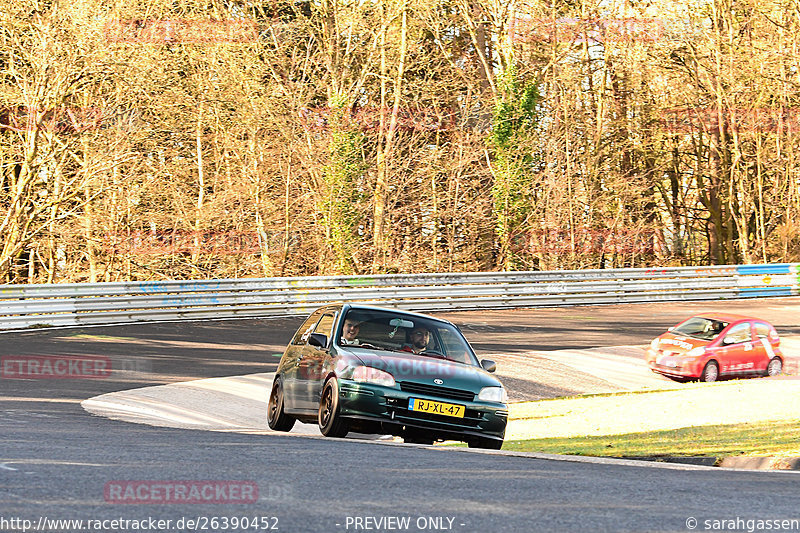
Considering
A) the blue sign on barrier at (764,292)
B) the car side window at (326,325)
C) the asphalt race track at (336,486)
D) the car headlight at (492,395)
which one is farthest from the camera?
the blue sign on barrier at (764,292)

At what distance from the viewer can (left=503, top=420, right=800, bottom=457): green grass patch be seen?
38.8ft

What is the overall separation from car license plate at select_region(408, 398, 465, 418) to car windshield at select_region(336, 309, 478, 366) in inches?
32.9

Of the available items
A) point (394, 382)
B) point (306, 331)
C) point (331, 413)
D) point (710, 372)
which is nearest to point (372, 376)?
point (394, 382)

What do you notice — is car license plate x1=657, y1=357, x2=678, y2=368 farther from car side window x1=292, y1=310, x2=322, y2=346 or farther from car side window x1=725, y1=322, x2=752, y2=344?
car side window x1=292, y1=310, x2=322, y2=346

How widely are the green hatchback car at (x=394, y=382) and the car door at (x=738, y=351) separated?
13372 mm

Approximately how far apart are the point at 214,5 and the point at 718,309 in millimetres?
19541

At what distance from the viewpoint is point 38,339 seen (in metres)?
21.3

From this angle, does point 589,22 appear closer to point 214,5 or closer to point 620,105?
point 620,105

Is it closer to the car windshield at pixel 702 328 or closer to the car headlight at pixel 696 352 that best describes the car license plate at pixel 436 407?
the car headlight at pixel 696 352

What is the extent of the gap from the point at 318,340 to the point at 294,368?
0.74 meters

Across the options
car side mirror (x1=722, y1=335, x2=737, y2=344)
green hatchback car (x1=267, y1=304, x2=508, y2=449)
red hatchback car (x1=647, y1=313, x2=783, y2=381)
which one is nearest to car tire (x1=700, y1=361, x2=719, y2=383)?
red hatchback car (x1=647, y1=313, x2=783, y2=381)

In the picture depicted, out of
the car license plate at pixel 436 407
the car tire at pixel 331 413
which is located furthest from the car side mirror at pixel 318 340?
the car license plate at pixel 436 407

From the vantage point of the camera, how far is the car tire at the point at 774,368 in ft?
81.3

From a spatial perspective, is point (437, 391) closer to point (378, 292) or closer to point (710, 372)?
point (710, 372)
